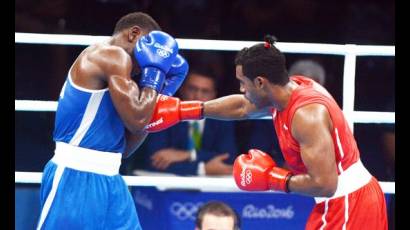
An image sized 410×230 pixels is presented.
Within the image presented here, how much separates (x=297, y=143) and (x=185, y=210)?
119 centimetres

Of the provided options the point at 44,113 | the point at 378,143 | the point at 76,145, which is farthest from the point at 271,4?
the point at 76,145

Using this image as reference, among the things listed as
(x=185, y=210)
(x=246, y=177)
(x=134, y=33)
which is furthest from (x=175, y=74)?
(x=185, y=210)

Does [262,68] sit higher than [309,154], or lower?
higher

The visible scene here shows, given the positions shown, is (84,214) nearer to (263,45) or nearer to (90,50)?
(90,50)

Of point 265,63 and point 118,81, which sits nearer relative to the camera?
point 118,81

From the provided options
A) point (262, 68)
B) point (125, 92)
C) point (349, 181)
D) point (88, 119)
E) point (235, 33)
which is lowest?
point (349, 181)

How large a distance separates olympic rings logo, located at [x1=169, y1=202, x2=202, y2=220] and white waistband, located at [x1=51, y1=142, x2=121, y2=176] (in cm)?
105

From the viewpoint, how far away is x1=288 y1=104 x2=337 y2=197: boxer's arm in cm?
304

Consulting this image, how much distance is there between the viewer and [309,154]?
3045mm

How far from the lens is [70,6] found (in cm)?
502

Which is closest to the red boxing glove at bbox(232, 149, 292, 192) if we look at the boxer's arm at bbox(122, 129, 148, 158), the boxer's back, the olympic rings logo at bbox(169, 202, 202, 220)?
the boxer's arm at bbox(122, 129, 148, 158)

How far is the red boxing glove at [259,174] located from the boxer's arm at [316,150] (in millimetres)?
94

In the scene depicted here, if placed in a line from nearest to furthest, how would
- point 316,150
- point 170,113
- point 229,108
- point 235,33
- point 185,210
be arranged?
point 316,150
point 170,113
point 229,108
point 185,210
point 235,33

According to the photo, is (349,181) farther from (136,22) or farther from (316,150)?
(136,22)
